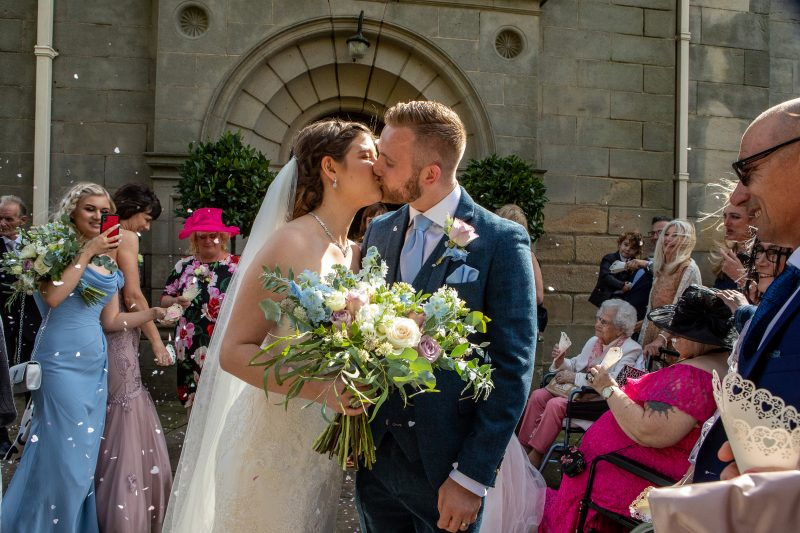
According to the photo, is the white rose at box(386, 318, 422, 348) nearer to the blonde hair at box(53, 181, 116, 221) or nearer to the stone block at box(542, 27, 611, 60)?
the blonde hair at box(53, 181, 116, 221)

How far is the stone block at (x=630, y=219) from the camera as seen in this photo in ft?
30.4

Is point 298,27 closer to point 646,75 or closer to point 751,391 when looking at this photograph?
point 646,75

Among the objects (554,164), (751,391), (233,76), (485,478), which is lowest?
(485,478)

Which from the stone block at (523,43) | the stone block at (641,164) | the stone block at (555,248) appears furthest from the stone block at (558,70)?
the stone block at (555,248)

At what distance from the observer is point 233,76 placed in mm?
8188

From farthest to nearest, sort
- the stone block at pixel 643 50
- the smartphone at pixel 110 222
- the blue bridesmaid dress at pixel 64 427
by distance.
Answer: the stone block at pixel 643 50, the smartphone at pixel 110 222, the blue bridesmaid dress at pixel 64 427

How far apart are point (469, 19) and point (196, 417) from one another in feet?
22.5

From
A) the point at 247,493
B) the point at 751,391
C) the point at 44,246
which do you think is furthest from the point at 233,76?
the point at 751,391

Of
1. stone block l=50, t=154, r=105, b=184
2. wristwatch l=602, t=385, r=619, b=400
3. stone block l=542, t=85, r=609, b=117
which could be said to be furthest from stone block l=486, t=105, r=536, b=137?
wristwatch l=602, t=385, r=619, b=400

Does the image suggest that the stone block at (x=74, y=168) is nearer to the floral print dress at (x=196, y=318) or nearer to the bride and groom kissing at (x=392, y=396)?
the floral print dress at (x=196, y=318)

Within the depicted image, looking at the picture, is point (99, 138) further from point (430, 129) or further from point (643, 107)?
point (430, 129)

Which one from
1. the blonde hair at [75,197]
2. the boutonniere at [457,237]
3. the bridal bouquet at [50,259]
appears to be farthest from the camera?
the blonde hair at [75,197]

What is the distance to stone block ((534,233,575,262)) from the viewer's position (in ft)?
29.6

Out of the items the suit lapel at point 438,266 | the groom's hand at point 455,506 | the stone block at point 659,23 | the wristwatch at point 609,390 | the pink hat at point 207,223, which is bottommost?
the groom's hand at point 455,506
